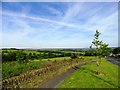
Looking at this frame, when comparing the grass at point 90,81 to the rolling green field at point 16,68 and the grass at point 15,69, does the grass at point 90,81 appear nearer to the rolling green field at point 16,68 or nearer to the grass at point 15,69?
the grass at point 15,69

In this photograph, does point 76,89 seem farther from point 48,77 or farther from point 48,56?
point 48,56

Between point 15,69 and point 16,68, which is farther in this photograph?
point 16,68

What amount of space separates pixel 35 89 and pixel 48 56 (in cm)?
8413

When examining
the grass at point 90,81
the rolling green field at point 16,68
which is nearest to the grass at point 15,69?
the rolling green field at point 16,68

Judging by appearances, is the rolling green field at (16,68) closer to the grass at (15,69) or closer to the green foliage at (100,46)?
the grass at (15,69)

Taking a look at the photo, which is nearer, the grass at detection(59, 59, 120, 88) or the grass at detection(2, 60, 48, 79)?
the grass at detection(59, 59, 120, 88)

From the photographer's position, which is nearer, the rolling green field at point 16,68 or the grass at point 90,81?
the grass at point 90,81

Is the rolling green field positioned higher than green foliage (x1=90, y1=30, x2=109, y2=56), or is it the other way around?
green foliage (x1=90, y1=30, x2=109, y2=56)

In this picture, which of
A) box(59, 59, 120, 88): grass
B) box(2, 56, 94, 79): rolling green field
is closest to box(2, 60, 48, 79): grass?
box(2, 56, 94, 79): rolling green field

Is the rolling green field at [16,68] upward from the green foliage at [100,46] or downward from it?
downward

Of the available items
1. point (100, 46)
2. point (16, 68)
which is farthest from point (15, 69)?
point (100, 46)

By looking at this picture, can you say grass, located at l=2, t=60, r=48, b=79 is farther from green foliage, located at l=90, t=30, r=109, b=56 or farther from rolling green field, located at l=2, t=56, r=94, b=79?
green foliage, located at l=90, t=30, r=109, b=56

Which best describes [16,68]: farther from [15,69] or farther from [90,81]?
[90,81]

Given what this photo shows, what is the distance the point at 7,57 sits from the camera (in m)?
88.0
